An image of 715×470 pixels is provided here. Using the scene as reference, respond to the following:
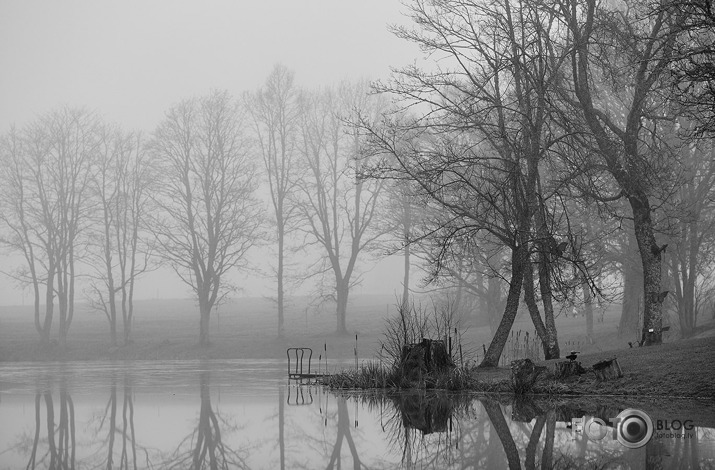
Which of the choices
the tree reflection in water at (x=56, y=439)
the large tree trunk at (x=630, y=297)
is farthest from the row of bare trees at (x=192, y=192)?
the tree reflection in water at (x=56, y=439)

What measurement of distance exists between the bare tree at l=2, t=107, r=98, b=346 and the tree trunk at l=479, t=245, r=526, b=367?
136 ft

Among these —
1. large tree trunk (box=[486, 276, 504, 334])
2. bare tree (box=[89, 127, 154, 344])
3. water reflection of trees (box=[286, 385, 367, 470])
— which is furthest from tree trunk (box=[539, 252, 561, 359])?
bare tree (box=[89, 127, 154, 344])

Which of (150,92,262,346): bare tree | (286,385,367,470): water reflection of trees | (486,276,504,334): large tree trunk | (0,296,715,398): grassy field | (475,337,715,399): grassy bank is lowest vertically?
(286,385,367,470): water reflection of trees

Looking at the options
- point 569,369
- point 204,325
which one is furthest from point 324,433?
point 204,325

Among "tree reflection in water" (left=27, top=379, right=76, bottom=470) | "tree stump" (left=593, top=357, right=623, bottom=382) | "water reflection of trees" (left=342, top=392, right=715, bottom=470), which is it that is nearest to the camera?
"water reflection of trees" (left=342, top=392, right=715, bottom=470)

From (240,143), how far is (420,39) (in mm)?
34964

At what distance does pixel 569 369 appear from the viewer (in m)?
22.2

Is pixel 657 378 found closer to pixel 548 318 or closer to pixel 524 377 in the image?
pixel 524 377

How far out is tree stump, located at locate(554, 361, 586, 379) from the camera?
22.1 m

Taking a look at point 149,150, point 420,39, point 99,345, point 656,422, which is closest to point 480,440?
point 656,422

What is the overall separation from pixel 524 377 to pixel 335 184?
4224cm

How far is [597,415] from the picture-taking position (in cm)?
1645

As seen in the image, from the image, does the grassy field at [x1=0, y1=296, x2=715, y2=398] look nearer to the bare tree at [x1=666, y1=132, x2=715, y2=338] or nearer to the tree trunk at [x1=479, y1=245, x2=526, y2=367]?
the tree trunk at [x1=479, y1=245, x2=526, y2=367]

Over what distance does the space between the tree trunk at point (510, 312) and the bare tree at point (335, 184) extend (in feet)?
110
